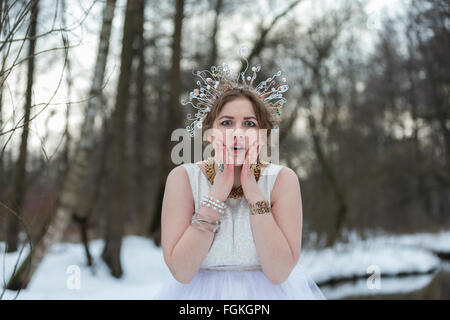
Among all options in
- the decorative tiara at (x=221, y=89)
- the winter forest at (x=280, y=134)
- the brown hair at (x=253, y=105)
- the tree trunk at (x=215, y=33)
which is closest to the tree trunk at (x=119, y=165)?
the winter forest at (x=280, y=134)

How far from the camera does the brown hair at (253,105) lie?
6.45ft

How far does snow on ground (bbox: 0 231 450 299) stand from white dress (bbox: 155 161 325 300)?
1.23ft

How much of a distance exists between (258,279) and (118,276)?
4740mm

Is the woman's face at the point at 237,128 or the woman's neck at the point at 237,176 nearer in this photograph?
the woman's face at the point at 237,128

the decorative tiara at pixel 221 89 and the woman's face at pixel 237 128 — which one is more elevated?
the decorative tiara at pixel 221 89

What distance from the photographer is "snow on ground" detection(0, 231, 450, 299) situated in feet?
16.9

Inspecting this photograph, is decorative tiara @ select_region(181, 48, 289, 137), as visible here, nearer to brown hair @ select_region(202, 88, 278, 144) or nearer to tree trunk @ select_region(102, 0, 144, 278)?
brown hair @ select_region(202, 88, 278, 144)

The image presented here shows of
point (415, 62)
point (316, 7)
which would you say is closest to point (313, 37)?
point (316, 7)

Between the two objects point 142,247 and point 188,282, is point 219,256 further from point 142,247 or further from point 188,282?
point 142,247

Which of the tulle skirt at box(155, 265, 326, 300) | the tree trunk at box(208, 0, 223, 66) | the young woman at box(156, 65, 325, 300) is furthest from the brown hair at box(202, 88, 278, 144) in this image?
the tree trunk at box(208, 0, 223, 66)

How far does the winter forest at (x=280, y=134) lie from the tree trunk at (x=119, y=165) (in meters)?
0.02

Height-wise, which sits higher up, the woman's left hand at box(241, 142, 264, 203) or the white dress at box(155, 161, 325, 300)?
the woman's left hand at box(241, 142, 264, 203)

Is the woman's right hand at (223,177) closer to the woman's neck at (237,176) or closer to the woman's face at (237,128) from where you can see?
the woman's face at (237,128)

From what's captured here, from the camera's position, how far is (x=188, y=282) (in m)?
1.78
